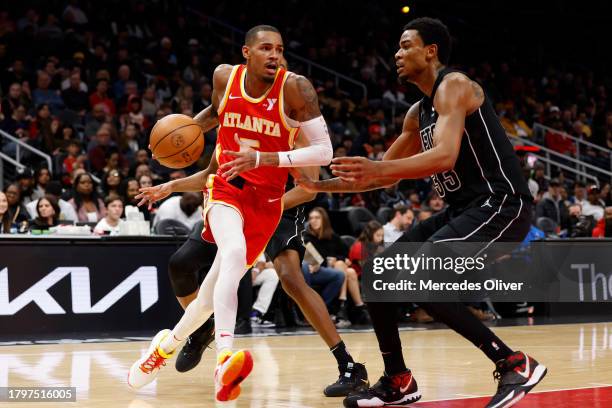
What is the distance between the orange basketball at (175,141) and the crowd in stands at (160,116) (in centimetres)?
480

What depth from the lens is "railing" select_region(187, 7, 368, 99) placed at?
65.8 ft

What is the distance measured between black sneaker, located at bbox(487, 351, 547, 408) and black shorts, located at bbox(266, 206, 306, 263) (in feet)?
6.02

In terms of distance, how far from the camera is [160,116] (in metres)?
14.2

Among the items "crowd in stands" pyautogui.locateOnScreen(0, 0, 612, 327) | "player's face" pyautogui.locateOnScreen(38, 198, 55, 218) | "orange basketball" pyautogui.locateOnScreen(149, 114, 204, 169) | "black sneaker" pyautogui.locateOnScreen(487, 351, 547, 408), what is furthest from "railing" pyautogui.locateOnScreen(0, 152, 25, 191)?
"black sneaker" pyautogui.locateOnScreen(487, 351, 547, 408)

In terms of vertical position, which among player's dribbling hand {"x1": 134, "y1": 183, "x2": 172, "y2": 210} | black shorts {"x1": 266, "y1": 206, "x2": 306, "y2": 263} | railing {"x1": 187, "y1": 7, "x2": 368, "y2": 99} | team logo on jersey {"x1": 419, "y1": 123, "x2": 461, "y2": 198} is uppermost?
railing {"x1": 187, "y1": 7, "x2": 368, "y2": 99}

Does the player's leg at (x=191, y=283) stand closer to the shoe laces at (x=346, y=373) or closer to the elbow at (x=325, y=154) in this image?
the shoe laces at (x=346, y=373)

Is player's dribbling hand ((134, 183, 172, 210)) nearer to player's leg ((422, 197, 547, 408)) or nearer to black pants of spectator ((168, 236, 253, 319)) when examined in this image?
black pants of spectator ((168, 236, 253, 319))

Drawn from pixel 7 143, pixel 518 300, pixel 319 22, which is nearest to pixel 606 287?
pixel 518 300

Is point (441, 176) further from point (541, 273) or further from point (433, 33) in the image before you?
point (541, 273)

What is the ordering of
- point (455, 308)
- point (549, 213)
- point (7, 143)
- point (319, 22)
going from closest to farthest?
point (455, 308) < point (7, 143) < point (549, 213) < point (319, 22)

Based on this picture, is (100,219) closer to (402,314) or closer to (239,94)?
(402,314)

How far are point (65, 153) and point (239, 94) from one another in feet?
26.7

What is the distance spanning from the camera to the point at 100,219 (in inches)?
455

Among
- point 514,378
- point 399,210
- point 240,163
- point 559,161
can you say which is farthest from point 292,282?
point 559,161
